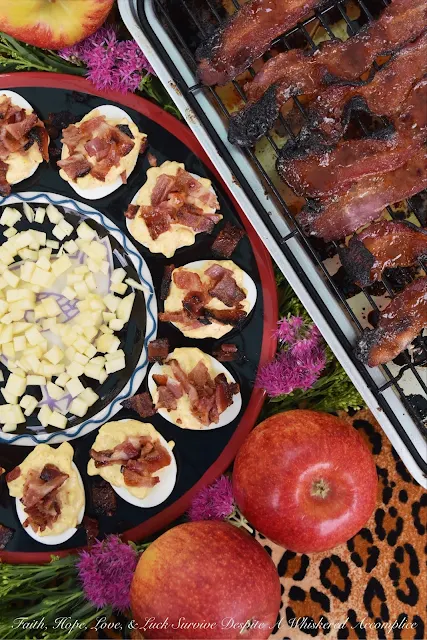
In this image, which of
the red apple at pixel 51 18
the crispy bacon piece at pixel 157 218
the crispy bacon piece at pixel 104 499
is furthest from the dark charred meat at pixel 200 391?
the red apple at pixel 51 18

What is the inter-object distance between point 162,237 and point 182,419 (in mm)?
631

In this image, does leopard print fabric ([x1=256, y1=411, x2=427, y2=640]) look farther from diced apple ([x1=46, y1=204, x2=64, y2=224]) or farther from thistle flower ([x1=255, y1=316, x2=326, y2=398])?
diced apple ([x1=46, y1=204, x2=64, y2=224])

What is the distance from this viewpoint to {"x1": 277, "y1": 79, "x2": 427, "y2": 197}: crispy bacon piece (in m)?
1.85

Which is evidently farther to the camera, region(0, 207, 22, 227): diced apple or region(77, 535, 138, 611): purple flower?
region(0, 207, 22, 227): diced apple

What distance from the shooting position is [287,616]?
7.98 ft

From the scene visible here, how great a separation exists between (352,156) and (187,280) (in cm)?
67

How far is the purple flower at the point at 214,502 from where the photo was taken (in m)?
2.12

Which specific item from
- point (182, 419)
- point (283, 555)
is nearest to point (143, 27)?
point (182, 419)

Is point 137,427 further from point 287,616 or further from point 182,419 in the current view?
point 287,616

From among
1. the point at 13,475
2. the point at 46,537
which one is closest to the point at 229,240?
the point at 13,475

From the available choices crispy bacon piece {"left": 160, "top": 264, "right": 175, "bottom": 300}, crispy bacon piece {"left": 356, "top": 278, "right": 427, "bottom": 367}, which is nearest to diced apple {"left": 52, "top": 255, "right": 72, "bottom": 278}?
crispy bacon piece {"left": 160, "top": 264, "right": 175, "bottom": 300}

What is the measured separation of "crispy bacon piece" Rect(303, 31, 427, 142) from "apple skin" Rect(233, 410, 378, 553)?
0.94 metres

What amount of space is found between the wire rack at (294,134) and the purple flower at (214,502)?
1.98 ft

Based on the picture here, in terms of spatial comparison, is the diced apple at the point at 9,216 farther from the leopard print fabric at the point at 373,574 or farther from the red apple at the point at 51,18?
the leopard print fabric at the point at 373,574
